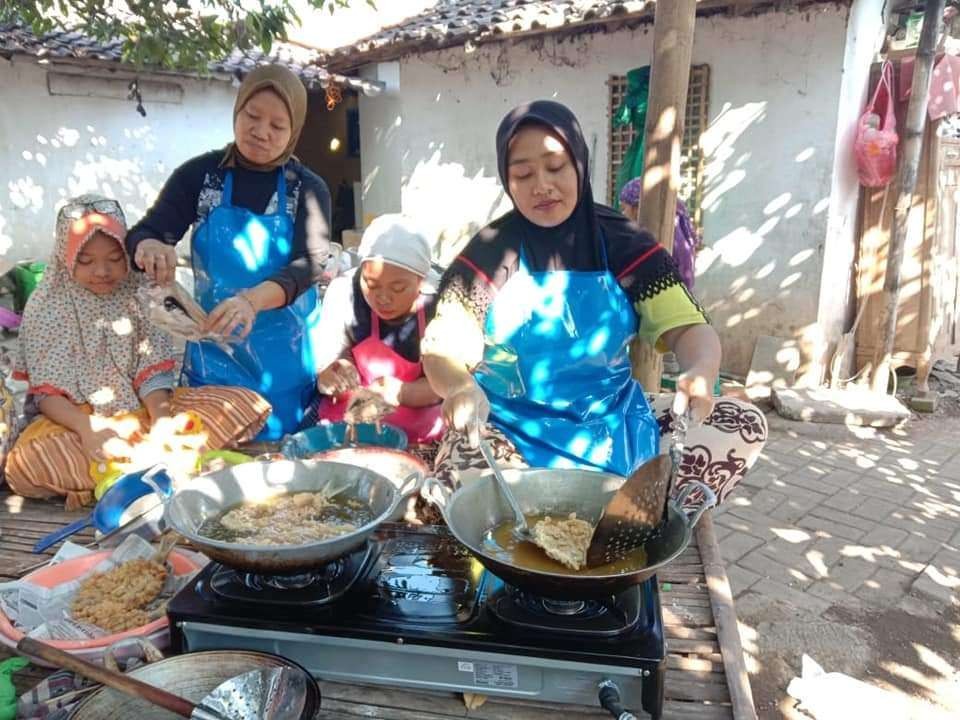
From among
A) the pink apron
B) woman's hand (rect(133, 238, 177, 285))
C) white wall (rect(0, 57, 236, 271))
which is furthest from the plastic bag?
white wall (rect(0, 57, 236, 271))

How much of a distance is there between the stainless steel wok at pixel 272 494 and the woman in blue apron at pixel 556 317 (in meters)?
0.44

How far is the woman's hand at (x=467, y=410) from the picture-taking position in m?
1.76

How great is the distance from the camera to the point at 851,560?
3.88 meters

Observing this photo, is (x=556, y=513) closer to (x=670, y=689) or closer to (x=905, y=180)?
(x=670, y=689)

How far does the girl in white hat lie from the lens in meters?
2.84

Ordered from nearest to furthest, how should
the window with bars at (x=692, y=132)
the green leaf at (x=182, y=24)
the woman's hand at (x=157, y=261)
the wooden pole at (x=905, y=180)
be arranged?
the woman's hand at (x=157, y=261)
the green leaf at (x=182, y=24)
the wooden pole at (x=905, y=180)
the window with bars at (x=692, y=132)

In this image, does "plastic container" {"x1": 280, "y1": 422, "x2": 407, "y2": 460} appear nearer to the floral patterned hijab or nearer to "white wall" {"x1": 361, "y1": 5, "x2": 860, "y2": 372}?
the floral patterned hijab

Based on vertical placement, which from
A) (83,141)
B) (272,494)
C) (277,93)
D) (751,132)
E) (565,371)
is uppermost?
(83,141)

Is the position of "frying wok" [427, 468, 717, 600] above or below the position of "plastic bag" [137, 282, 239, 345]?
below

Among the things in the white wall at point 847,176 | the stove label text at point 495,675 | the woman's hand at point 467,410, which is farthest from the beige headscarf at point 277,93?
the white wall at point 847,176

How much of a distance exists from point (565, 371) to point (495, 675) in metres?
1.08

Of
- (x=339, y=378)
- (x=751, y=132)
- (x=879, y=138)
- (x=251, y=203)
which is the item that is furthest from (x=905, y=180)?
(x=251, y=203)

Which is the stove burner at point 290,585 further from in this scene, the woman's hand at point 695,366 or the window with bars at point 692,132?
the window with bars at point 692,132

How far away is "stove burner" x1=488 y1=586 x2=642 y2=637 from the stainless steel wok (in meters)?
0.32
